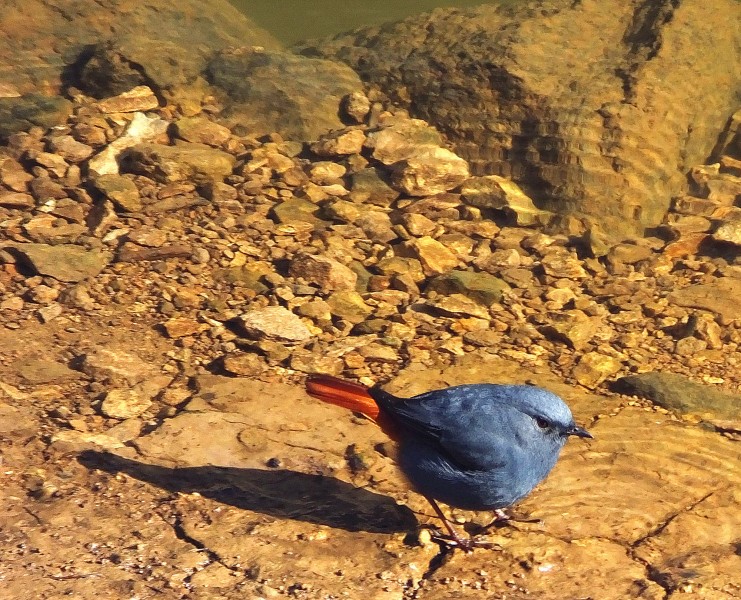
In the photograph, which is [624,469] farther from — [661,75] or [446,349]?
[661,75]

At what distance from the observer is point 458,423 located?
371 centimetres

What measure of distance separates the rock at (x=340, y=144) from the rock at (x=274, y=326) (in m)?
2.11

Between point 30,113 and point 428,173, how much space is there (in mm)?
3062

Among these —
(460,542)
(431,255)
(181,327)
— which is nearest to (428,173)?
(431,255)

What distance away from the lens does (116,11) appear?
8.41 m

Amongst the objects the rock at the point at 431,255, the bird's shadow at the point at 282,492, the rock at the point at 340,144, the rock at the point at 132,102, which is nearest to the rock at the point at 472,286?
the rock at the point at 431,255

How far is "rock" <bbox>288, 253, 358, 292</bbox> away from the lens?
18.9 ft

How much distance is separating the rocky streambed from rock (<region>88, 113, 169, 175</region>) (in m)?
0.02

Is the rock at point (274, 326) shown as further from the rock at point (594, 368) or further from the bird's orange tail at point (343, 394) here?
the rock at point (594, 368)

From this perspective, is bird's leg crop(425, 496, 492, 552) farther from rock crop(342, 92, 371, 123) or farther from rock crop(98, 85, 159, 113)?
rock crop(98, 85, 159, 113)

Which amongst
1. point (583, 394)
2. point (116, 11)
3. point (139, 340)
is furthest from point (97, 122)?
point (583, 394)

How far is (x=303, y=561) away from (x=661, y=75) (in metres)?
5.16

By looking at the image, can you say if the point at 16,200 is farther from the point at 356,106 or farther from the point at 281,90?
the point at 356,106

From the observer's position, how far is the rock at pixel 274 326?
5.21 metres
